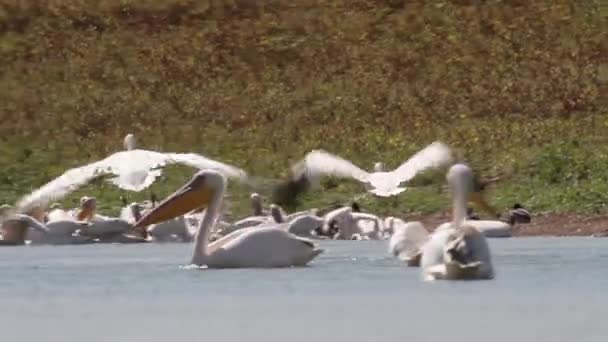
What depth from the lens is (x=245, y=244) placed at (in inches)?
780

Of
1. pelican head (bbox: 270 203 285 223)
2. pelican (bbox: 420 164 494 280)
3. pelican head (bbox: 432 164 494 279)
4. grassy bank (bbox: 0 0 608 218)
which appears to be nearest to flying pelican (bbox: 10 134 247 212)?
pelican head (bbox: 270 203 285 223)

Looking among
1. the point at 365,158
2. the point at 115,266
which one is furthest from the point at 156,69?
the point at 115,266

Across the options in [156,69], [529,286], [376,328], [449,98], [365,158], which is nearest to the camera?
[376,328]

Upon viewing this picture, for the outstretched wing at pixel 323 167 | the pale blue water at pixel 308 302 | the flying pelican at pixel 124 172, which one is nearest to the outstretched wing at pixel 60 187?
the flying pelican at pixel 124 172

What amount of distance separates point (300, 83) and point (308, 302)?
3030 centimetres

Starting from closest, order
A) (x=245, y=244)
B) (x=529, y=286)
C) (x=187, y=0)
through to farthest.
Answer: (x=529, y=286)
(x=245, y=244)
(x=187, y=0)

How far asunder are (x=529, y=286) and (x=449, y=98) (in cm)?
2760

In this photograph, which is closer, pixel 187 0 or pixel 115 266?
pixel 115 266

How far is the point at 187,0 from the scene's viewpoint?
52375mm

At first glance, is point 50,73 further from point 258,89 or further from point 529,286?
point 529,286

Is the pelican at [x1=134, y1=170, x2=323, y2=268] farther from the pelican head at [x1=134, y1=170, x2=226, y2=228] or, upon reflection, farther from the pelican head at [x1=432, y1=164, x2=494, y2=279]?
the pelican head at [x1=432, y1=164, x2=494, y2=279]

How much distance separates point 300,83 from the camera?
151 ft

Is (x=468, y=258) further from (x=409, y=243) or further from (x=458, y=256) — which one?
(x=409, y=243)

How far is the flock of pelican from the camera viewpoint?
18500mm
